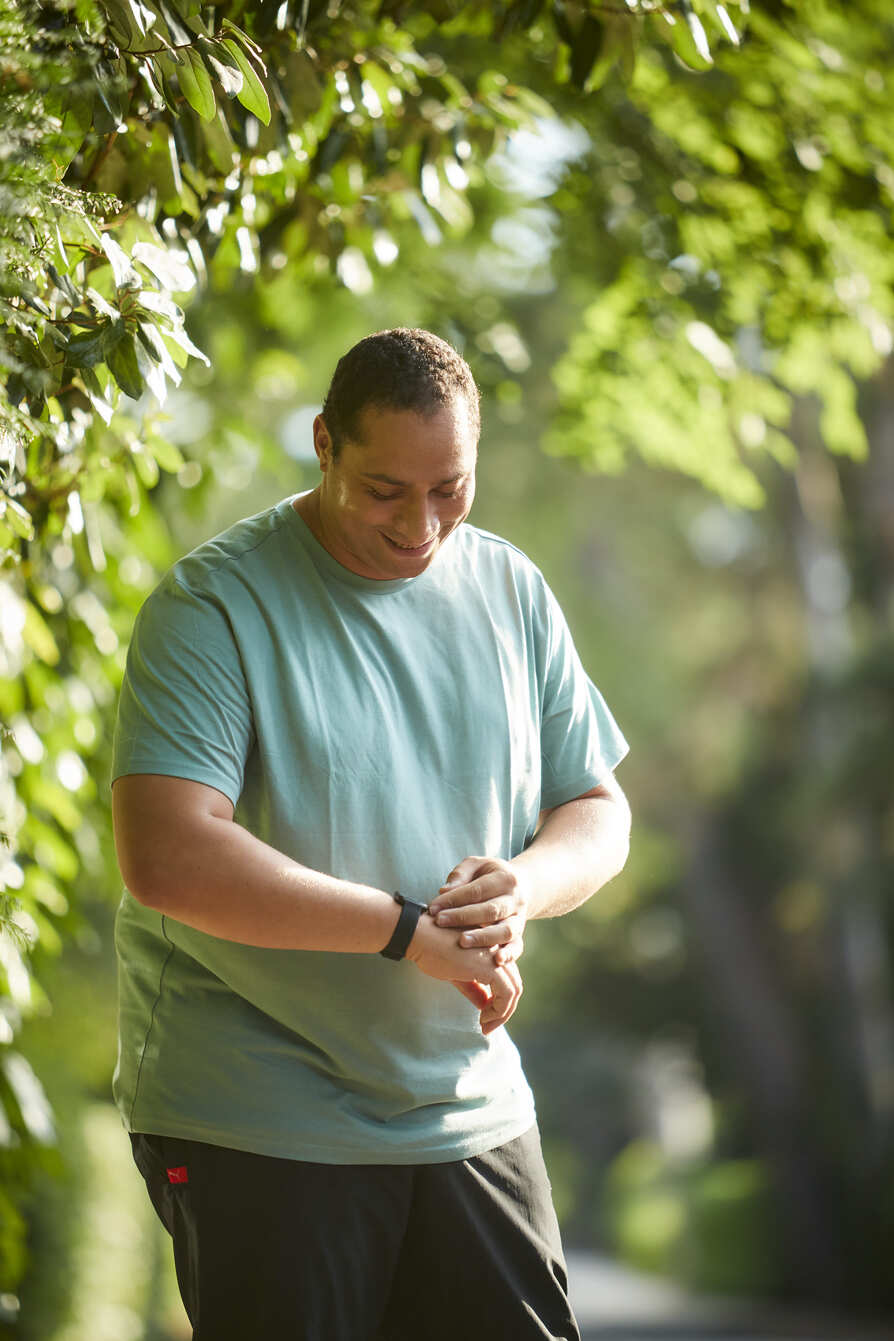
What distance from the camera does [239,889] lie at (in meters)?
1.55

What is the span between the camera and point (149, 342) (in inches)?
68.1

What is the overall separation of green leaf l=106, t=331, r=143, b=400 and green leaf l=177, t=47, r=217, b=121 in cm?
32

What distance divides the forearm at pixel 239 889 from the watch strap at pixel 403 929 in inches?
0.6

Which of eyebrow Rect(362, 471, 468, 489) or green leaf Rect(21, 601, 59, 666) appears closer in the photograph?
eyebrow Rect(362, 471, 468, 489)

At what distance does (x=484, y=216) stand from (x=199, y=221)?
3.39 metres

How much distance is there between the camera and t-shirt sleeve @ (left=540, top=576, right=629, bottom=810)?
6.61 ft

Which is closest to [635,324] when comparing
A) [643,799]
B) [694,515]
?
[694,515]

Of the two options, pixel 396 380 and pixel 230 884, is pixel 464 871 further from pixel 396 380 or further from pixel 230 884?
pixel 396 380

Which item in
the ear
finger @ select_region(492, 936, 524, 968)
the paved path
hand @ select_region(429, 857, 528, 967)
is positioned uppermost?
the ear

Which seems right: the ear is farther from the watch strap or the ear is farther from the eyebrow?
the watch strap

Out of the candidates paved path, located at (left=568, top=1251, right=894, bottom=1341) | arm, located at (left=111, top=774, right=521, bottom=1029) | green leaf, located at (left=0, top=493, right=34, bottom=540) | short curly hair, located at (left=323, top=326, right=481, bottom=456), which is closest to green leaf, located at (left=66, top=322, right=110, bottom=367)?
green leaf, located at (left=0, top=493, right=34, bottom=540)

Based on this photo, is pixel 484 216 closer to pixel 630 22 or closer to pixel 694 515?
pixel 630 22

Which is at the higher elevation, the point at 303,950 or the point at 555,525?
the point at 303,950

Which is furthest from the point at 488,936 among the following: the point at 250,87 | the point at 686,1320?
the point at 686,1320
